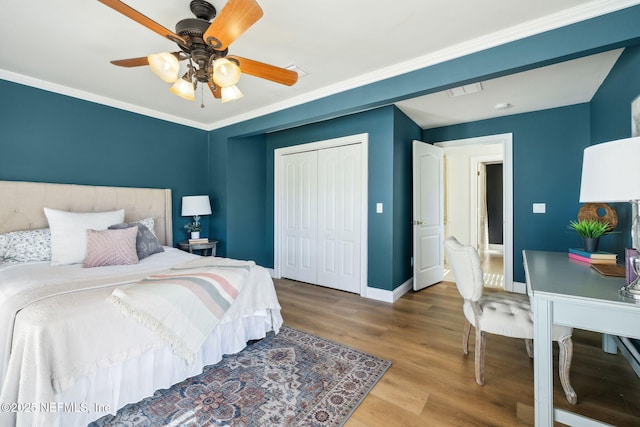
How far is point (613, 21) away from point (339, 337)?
9.54ft

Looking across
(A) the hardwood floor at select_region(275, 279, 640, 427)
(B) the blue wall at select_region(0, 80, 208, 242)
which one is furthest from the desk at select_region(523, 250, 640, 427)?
(B) the blue wall at select_region(0, 80, 208, 242)

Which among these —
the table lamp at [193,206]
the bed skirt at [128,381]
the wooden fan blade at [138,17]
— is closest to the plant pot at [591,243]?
the bed skirt at [128,381]

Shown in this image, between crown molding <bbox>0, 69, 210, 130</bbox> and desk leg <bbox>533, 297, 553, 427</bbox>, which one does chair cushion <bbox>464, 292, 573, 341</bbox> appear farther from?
crown molding <bbox>0, 69, 210, 130</bbox>

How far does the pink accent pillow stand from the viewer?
2.39 metres

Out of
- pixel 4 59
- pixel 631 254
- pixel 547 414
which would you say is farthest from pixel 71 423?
pixel 4 59

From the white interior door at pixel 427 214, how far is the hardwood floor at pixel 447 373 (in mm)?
765

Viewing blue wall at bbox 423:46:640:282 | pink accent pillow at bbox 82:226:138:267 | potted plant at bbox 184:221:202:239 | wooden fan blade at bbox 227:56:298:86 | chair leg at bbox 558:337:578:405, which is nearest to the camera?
chair leg at bbox 558:337:578:405

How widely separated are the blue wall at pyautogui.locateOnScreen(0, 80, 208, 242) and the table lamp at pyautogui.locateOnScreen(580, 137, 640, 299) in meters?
4.33

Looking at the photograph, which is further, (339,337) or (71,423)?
(339,337)

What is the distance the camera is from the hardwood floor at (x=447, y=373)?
155 centimetres

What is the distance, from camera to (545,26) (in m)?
1.85

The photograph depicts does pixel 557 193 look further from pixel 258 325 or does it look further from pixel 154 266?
pixel 154 266

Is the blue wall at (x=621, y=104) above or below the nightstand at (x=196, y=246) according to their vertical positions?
above

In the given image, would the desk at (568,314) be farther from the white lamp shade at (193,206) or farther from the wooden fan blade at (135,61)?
the white lamp shade at (193,206)
